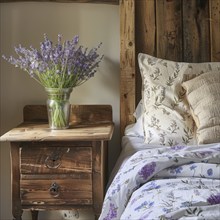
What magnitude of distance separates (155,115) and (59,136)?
A: 0.49 metres

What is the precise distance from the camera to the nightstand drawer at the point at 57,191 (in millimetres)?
1991

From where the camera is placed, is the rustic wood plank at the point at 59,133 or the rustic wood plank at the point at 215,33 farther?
the rustic wood plank at the point at 215,33

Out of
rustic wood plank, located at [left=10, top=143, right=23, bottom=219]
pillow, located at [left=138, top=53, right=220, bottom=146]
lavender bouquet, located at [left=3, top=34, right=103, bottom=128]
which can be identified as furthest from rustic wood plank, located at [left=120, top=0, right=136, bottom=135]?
rustic wood plank, located at [left=10, top=143, right=23, bottom=219]

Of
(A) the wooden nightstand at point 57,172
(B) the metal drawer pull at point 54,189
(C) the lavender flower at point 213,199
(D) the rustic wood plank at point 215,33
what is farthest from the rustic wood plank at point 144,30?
(C) the lavender flower at point 213,199

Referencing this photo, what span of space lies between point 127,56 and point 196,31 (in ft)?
1.37

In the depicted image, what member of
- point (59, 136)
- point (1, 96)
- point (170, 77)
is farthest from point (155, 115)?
point (1, 96)

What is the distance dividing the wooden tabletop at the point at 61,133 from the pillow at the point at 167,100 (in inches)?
8.8

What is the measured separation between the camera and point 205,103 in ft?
6.56

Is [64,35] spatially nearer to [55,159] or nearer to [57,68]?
[57,68]

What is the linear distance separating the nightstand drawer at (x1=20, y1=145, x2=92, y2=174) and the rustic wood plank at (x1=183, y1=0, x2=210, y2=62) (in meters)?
0.87

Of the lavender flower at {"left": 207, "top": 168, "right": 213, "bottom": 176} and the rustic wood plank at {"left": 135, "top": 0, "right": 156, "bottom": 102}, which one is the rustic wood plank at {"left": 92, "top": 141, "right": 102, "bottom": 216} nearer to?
the rustic wood plank at {"left": 135, "top": 0, "right": 156, "bottom": 102}

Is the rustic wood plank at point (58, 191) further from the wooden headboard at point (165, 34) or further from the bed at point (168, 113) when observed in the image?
the wooden headboard at point (165, 34)

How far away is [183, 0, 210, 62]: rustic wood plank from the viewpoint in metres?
2.41

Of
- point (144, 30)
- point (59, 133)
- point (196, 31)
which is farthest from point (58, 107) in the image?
point (196, 31)
